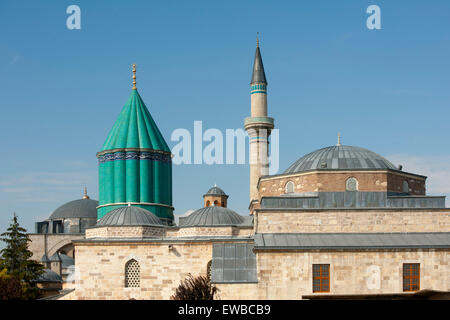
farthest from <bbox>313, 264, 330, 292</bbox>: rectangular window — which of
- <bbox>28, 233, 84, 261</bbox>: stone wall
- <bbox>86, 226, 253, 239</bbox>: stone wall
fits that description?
<bbox>28, 233, 84, 261</bbox>: stone wall

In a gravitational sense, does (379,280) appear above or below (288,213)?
below

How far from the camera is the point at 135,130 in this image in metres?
35.6

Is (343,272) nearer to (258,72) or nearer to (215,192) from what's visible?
(258,72)

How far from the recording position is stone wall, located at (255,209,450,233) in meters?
24.9

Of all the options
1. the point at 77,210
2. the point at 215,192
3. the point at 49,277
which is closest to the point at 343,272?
the point at 215,192

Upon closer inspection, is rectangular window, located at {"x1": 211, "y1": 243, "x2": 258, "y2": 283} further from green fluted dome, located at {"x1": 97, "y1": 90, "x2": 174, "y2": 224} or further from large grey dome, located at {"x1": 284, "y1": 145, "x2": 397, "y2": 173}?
green fluted dome, located at {"x1": 97, "y1": 90, "x2": 174, "y2": 224}

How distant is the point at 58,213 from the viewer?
49156 mm

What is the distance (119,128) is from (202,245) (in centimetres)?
1112

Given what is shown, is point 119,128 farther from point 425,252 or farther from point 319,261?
point 425,252

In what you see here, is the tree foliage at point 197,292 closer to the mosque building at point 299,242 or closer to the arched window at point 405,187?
the mosque building at point 299,242

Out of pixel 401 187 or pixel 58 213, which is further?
pixel 58 213

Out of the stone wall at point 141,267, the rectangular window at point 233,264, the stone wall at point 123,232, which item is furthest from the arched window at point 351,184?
the stone wall at point 123,232
